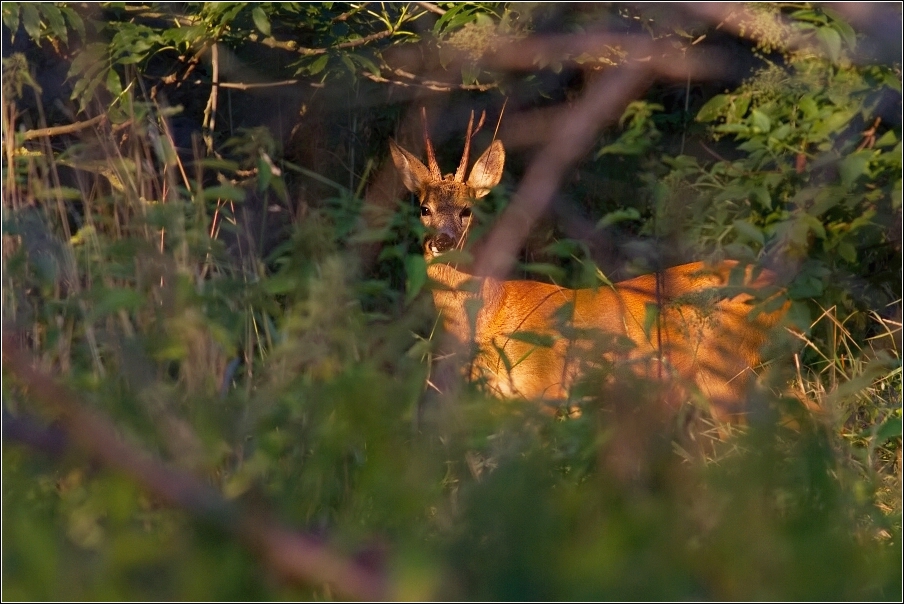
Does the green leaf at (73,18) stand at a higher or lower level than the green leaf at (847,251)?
higher

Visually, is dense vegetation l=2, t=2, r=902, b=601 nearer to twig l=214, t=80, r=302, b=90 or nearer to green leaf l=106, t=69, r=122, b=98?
green leaf l=106, t=69, r=122, b=98

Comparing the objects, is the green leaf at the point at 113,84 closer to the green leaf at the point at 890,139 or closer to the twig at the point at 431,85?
the twig at the point at 431,85

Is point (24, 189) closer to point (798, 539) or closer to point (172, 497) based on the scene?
point (172, 497)

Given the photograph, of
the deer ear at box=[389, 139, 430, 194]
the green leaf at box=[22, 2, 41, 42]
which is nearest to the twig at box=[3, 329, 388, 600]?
the green leaf at box=[22, 2, 41, 42]

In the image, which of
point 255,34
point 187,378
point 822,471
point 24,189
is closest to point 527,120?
point 255,34

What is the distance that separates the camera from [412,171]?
235 inches

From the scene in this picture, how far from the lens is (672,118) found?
6434 mm

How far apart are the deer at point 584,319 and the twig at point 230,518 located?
2.43 feet

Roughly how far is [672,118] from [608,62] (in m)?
2.09

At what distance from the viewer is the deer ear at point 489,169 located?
5.84m

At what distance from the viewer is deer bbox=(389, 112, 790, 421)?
9.64ft

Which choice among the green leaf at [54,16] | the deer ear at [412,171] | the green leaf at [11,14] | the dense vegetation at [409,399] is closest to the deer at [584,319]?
the deer ear at [412,171]

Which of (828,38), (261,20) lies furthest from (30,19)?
(828,38)

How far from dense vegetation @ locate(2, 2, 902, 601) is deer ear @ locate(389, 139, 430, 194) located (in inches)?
44.4
